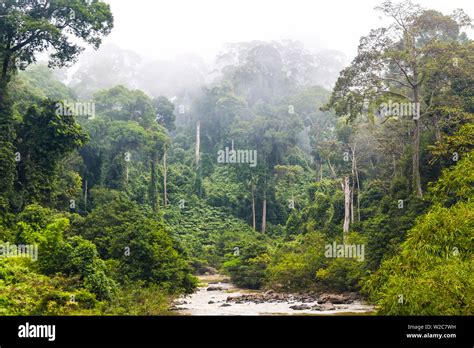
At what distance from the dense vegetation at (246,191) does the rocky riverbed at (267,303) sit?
2.47ft

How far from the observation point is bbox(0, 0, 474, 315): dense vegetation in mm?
10703

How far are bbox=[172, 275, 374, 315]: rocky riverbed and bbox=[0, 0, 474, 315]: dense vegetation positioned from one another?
0.75 metres

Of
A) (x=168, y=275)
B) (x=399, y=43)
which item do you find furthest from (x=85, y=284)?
(x=399, y=43)

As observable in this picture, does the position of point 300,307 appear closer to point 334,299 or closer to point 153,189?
point 334,299

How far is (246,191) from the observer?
36.7m

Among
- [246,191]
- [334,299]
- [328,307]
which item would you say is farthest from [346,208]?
[246,191]

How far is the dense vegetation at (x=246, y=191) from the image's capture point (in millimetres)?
10703

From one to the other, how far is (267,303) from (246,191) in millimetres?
19164

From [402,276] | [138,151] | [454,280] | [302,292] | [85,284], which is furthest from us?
[138,151]
